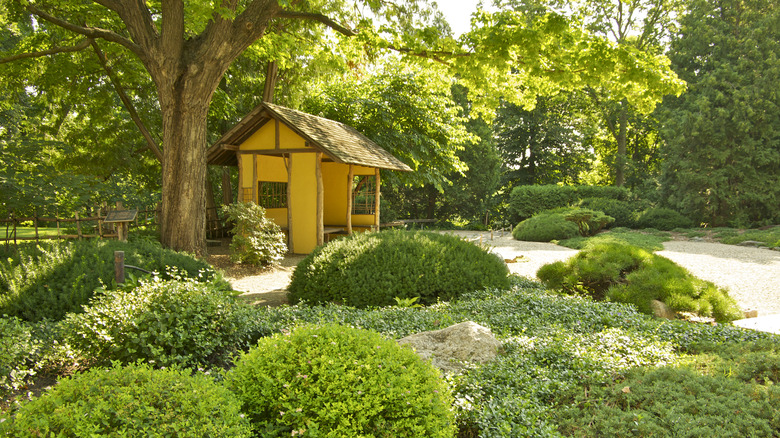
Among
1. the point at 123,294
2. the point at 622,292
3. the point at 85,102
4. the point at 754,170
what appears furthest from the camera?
the point at 754,170

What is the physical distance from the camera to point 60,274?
609cm

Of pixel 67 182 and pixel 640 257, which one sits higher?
pixel 67 182

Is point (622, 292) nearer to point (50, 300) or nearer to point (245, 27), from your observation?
point (50, 300)

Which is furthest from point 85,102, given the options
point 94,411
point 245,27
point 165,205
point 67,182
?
point 94,411

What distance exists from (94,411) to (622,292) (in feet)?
23.0

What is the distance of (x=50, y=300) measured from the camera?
564cm

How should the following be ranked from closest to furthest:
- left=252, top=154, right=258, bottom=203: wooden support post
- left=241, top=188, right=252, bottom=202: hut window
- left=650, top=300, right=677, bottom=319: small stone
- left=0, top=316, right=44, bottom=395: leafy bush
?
left=0, top=316, right=44, bottom=395: leafy bush < left=650, top=300, right=677, bottom=319: small stone < left=252, top=154, right=258, bottom=203: wooden support post < left=241, top=188, right=252, bottom=202: hut window

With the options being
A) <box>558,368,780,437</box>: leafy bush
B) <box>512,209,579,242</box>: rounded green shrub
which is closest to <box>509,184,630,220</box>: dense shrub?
<box>512,209,579,242</box>: rounded green shrub

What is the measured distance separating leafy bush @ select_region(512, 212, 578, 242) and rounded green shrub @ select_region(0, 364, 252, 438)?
60.2 ft

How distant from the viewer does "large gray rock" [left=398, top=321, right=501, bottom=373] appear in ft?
13.1

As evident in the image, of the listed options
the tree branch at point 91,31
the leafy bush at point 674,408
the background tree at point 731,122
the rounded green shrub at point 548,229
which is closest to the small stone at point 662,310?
the leafy bush at point 674,408

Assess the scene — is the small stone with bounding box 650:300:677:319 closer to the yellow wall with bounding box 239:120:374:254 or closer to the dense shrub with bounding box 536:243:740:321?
the dense shrub with bounding box 536:243:740:321

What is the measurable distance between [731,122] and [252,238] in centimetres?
2242

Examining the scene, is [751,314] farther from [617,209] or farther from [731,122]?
[731,122]
